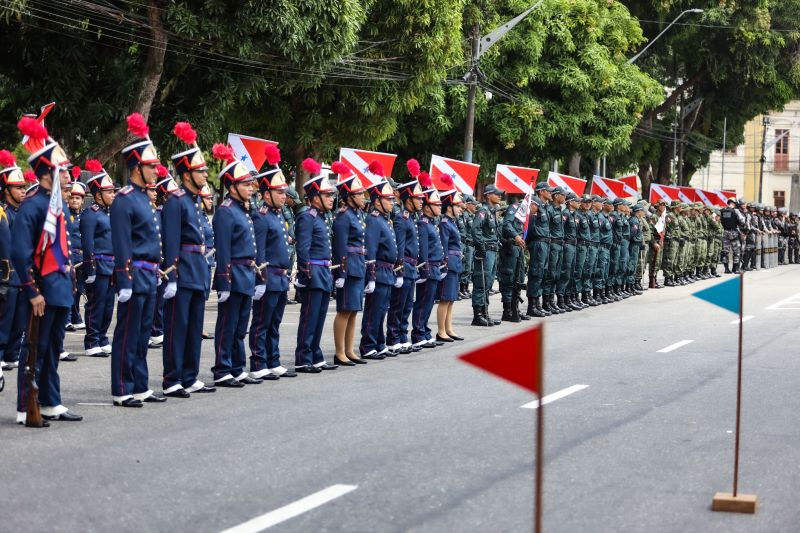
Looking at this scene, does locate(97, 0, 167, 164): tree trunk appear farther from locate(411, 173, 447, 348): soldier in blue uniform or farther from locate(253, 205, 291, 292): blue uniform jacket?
locate(253, 205, 291, 292): blue uniform jacket

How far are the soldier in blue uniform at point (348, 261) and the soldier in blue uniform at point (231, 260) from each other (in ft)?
6.20

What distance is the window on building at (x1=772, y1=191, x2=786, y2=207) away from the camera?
9450 cm

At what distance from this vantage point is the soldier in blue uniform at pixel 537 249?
21203 mm

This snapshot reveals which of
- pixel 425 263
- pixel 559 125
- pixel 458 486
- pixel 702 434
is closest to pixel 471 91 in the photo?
pixel 559 125

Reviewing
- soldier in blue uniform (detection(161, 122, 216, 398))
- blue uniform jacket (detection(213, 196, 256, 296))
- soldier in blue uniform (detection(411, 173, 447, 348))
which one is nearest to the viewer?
soldier in blue uniform (detection(161, 122, 216, 398))

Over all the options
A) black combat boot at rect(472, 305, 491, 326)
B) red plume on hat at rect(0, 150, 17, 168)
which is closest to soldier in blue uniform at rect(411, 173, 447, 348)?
black combat boot at rect(472, 305, 491, 326)

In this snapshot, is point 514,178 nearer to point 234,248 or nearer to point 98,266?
point 98,266

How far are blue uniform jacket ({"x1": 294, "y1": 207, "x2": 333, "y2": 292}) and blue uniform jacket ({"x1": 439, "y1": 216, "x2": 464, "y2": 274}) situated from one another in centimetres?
342

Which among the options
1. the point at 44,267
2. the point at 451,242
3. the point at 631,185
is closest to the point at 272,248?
the point at 44,267

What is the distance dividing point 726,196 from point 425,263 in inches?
1100

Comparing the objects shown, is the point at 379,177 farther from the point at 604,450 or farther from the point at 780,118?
the point at 780,118

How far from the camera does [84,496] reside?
7445 mm

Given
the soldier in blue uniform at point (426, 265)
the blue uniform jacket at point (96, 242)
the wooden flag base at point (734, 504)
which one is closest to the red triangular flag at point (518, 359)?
the wooden flag base at point (734, 504)

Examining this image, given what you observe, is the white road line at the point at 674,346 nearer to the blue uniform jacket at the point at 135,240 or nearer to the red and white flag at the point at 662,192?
the blue uniform jacket at the point at 135,240
